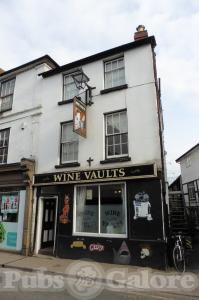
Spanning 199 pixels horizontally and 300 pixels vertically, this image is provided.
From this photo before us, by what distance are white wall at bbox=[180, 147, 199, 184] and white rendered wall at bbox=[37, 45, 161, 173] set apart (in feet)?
41.3

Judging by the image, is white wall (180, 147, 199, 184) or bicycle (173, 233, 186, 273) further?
white wall (180, 147, 199, 184)

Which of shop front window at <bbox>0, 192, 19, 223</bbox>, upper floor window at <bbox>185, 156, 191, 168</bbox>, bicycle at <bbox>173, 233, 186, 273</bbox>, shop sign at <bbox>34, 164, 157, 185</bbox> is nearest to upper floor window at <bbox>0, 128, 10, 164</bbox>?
shop front window at <bbox>0, 192, 19, 223</bbox>

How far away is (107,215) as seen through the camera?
32.1 feet

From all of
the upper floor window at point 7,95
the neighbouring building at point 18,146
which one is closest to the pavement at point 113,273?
the neighbouring building at point 18,146

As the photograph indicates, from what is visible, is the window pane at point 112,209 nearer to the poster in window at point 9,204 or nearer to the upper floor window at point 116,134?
the upper floor window at point 116,134

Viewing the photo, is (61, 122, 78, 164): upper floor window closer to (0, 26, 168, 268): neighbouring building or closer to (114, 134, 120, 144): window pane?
(0, 26, 168, 268): neighbouring building

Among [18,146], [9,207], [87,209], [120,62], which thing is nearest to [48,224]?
[9,207]

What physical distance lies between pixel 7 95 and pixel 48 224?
780 cm

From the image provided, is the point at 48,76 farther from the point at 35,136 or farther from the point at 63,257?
the point at 63,257

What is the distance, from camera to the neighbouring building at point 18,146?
11414mm

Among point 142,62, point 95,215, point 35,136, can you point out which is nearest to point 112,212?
point 95,215

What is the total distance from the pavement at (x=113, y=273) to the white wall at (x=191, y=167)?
45.7 ft

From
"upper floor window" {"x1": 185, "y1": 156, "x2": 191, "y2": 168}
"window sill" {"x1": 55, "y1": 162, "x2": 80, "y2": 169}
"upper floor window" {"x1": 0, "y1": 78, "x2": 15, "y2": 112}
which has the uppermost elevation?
"upper floor window" {"x1": 0, "y1": 78, "x2": 15, "y2": 112}

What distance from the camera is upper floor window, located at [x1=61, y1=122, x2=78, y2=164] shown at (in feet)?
36.8
